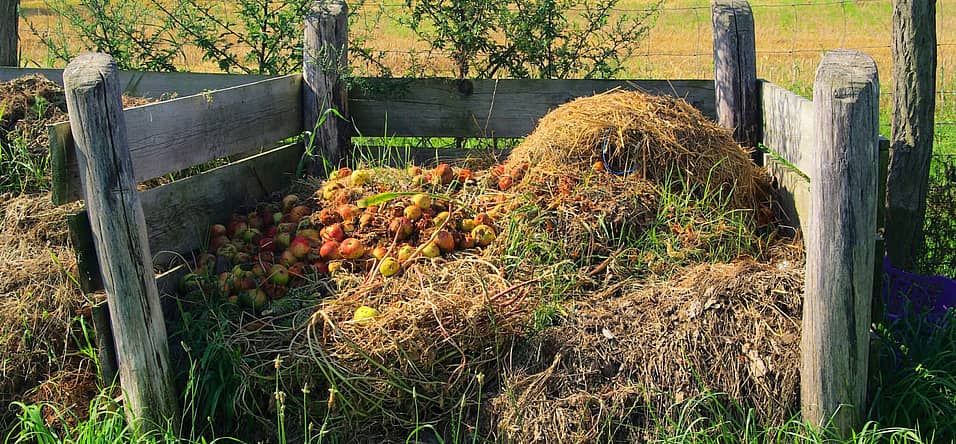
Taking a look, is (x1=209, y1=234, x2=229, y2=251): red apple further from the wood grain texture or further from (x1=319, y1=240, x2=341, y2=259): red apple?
the wood grain texture

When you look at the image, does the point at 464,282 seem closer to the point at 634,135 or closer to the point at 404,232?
the point at 404,232

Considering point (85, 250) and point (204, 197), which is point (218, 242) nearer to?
point (204, 197)

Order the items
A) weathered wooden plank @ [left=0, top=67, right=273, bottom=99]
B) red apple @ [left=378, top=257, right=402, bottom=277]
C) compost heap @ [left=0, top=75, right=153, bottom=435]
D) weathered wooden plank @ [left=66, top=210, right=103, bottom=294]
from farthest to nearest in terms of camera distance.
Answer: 1. weathered wooden plank @ [left=0, top=67, right=273, bottom=99]
2. red apple @ [left=378, top=257, right=402, bottom=277]
3. compost heap @ [left=0, top=75, right=153, bottom=435]
4. weathered wooden plank @ [left=66, top=210, right=103, bottom=294]

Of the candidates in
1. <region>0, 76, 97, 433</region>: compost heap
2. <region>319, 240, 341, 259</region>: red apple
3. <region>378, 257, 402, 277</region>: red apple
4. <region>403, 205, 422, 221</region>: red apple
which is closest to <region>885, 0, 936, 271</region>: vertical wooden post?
<region>403, 205, 422, 221</region>: red apple

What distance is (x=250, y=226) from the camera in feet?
14.8

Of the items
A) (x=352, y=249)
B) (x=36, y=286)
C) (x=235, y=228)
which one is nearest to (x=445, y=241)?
(x=352, y=249)

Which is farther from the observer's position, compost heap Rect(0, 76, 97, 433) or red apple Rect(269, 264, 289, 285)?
red apple Rect(269, 264, 289, 285)

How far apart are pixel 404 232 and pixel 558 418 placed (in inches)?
51.1

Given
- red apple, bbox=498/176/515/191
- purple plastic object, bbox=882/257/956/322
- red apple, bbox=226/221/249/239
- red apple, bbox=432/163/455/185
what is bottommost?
purple plastic object, bbox=882/257/956/322

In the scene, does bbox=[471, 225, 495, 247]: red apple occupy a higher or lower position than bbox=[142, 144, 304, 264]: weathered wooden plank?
lower

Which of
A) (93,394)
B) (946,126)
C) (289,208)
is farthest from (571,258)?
(946,126)

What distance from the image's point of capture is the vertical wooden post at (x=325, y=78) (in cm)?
512

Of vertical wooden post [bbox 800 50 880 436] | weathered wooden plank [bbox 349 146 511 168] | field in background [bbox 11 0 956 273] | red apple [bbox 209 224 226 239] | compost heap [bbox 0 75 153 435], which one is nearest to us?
vertical wooden post [bbox 800 50 880 436]

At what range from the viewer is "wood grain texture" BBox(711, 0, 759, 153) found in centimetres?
488
